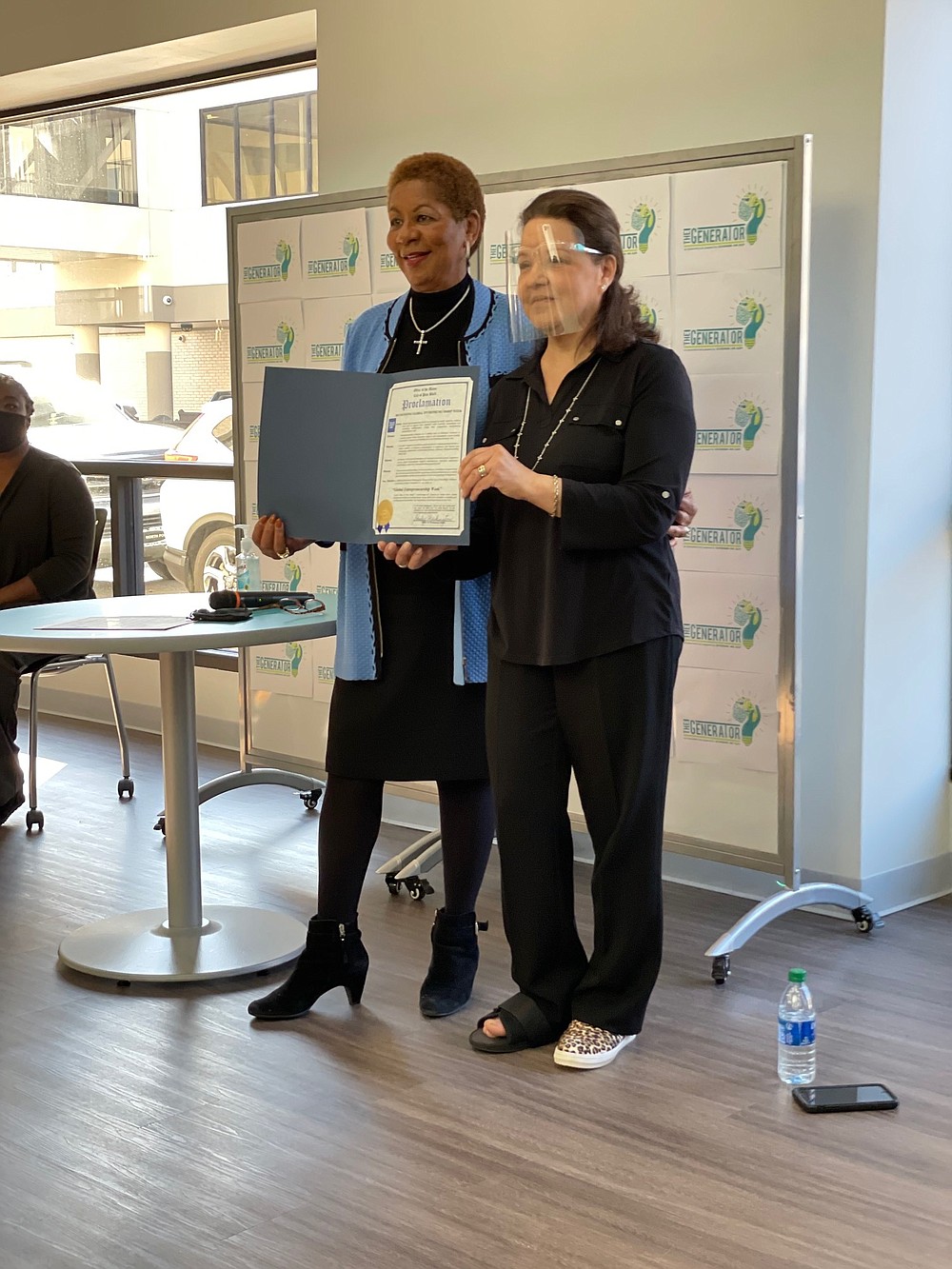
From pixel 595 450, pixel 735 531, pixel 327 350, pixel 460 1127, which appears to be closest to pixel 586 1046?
pixel 460 1127

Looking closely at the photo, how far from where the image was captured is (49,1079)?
2.75 m

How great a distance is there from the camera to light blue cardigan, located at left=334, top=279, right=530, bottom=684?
114 inches

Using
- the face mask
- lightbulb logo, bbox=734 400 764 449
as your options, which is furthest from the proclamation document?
the face mask

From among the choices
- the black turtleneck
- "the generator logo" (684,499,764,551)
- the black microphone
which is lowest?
the black microphone

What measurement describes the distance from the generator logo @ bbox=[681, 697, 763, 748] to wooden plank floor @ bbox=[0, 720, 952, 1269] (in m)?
0.46

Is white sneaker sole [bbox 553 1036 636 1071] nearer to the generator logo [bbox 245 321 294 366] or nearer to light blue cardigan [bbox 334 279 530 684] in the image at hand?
light blue cardigan [bbox 334 279 530 684]

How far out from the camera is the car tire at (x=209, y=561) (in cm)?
577

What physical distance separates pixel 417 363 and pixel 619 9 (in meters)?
1.67

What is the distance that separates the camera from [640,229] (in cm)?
371

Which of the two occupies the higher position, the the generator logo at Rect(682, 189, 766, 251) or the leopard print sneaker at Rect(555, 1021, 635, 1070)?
the the generator logo at Rect(682, 189, 766, 251)

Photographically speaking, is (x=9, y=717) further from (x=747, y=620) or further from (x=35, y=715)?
(x=747, y=620)

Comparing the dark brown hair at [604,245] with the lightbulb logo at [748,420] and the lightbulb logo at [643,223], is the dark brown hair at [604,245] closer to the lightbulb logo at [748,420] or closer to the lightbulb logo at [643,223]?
the lightbulb logo at [748,420]

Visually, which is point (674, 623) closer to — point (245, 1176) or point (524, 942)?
point (524, 942)

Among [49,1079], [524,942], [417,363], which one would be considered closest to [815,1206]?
[524,942]
